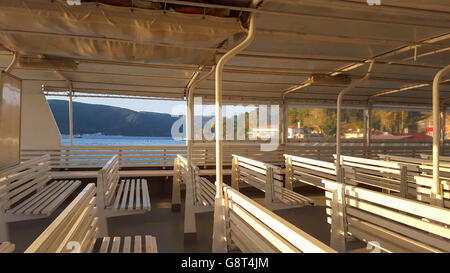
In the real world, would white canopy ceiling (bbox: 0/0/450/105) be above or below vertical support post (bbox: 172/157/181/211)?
above

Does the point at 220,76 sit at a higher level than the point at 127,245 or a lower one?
higher

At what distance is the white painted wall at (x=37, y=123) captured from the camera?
7426 mm

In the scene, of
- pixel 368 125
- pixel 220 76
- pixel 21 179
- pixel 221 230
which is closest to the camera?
pixel 221 230

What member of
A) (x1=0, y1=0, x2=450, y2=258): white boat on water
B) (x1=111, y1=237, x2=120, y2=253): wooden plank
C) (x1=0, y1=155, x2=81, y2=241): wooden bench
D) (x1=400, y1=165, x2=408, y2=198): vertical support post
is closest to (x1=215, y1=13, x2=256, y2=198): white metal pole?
(x1=0, y1=0, x2=450, y2=258): white boat on water

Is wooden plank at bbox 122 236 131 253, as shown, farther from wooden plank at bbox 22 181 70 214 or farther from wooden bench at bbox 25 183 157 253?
wooden plank at bbox 22 181 70 214

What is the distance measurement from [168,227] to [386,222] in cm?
323

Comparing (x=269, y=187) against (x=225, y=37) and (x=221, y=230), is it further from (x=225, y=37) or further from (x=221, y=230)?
(x=225, y=37)

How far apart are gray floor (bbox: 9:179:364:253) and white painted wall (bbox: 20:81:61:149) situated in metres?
3.11

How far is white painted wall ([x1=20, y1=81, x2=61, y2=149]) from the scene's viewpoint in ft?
24.4

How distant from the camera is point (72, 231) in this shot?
1.87m

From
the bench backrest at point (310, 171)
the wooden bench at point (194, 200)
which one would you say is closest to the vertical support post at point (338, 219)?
the wooden bench at point (194, 200)

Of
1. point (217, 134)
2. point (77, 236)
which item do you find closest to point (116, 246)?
point (77, 236)

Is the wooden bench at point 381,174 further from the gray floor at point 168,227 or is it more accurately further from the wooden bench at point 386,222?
the wooden bench at point 386,222
